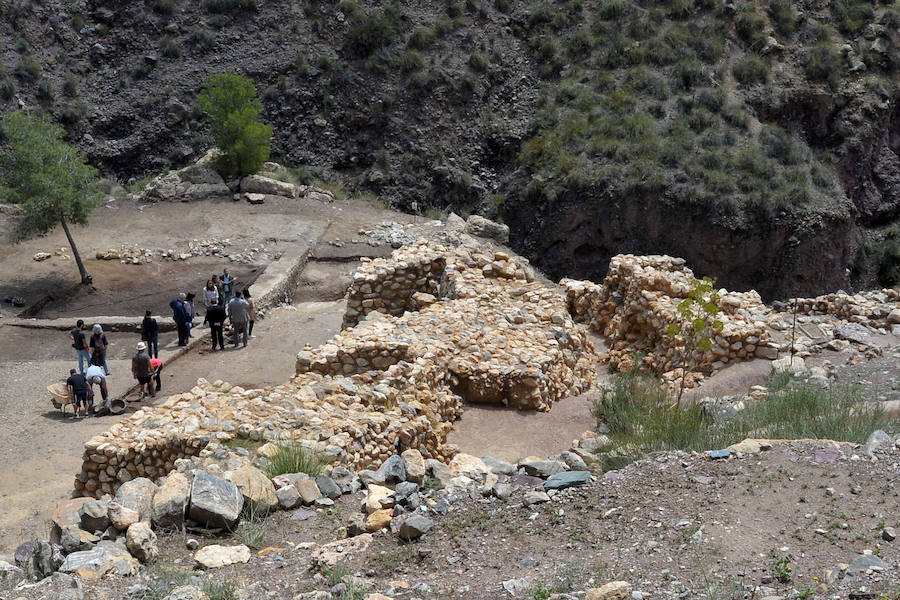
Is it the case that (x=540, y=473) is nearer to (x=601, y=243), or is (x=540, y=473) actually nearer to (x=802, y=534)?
(x=802, y=534)

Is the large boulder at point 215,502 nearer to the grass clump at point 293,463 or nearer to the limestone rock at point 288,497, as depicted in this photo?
the limestone rock at point 288,497

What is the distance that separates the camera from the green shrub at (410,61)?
3225 centimetres

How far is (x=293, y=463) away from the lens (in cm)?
809

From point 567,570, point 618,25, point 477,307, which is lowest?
point 477,307

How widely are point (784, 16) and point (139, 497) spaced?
3112 cm

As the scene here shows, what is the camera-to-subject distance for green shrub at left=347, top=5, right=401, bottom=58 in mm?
32875

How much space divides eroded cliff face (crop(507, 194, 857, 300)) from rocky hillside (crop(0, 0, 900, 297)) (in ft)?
0.20

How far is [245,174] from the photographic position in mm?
26594

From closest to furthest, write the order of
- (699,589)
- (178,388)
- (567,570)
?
(699,589)
(567,570)
(178,388)

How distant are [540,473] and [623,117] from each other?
23.3m

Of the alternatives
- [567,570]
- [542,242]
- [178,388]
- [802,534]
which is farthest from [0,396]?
[542,242]

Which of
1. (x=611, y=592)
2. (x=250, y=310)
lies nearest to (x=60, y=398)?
(x=250, y=310)

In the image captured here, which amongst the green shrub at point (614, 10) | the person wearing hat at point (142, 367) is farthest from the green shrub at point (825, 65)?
the person wearing hat at point (142, 367)

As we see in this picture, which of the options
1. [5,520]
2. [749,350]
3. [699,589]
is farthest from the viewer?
[749,350]
